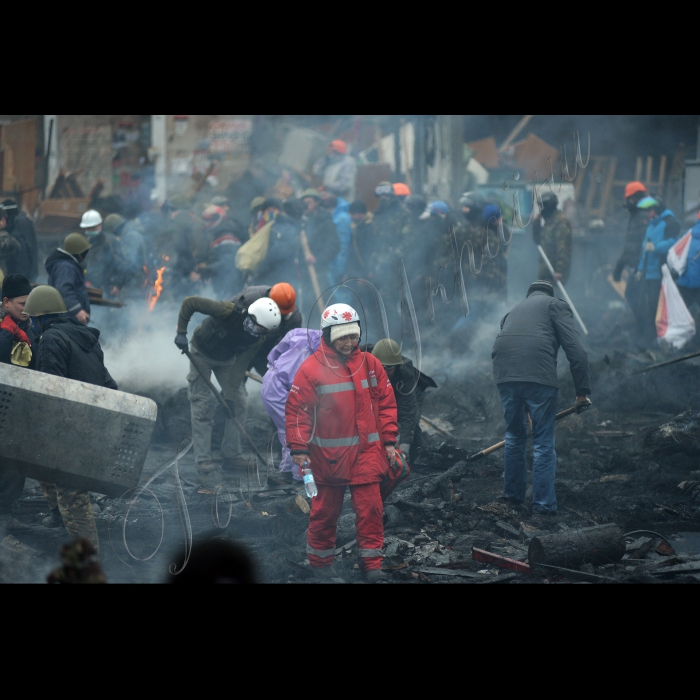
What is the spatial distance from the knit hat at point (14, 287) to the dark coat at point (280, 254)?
493cm

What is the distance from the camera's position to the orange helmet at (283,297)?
24.1 feet

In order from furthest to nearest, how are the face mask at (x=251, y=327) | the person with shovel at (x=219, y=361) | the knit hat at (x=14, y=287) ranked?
the person with shovel at (x=219, y=361), the face mask at (x=251, y=327), the knit hat at (x=14, y=287)

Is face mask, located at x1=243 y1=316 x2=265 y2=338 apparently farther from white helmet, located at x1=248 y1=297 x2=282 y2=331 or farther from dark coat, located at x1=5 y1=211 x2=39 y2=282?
dark coat, located at x1=5 y1=211 x2=39 y2=282

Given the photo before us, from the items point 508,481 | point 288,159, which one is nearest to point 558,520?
point 508,481

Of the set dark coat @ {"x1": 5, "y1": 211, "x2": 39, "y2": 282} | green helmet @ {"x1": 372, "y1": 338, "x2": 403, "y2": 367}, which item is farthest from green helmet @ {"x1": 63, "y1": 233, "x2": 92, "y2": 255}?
green helmet @ {"x1": 372, "y1": 338, "x2": 403, "y2": 367}

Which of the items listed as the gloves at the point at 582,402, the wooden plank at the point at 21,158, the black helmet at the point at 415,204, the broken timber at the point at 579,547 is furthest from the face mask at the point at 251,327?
the wooden plank at the point at 21,158

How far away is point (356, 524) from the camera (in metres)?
5.65

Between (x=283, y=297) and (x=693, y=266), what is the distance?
5.40m

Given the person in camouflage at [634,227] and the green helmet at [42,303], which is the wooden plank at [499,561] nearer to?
the green helmet at [42,303]

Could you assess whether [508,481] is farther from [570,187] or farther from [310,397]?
[570,187]

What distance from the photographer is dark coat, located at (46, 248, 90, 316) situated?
26.1ft

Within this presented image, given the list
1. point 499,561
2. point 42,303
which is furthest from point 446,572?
point 42,303

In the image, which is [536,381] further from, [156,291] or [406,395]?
[156,291]

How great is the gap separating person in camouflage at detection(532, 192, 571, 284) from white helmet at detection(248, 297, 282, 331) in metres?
4.65
